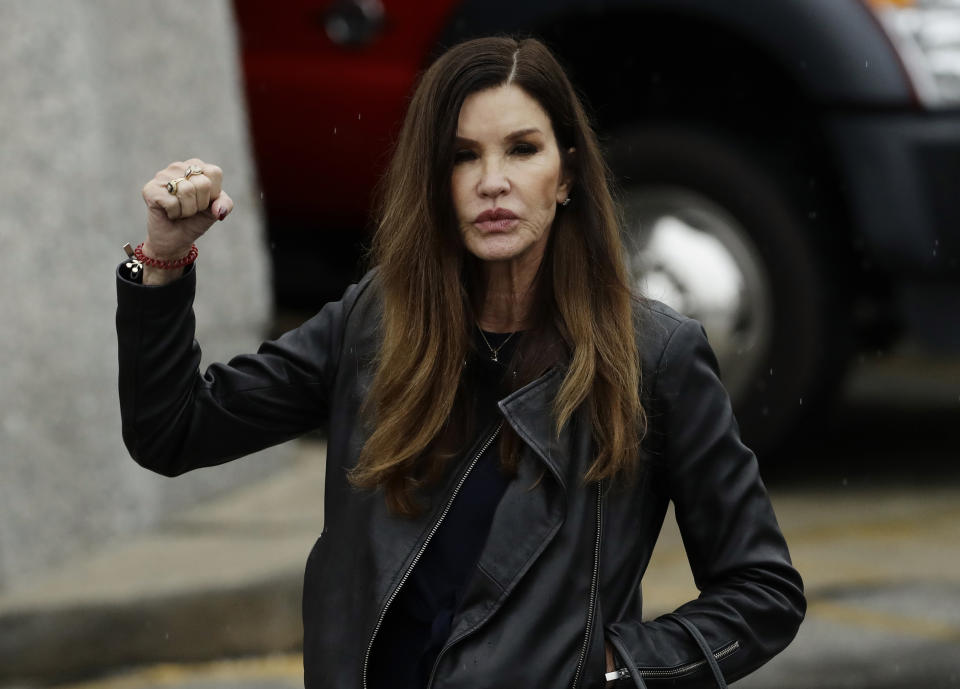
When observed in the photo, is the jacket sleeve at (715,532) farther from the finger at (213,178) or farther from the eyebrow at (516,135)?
the finger at (213,178)

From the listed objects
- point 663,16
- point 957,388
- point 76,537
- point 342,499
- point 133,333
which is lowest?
point 957,388

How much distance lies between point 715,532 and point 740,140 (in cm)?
320

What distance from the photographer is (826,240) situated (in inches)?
207

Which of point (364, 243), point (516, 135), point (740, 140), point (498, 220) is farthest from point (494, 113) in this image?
point (740, 140)

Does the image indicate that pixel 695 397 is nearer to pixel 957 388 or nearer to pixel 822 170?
pixel 822 170

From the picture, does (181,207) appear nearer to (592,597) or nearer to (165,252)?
(165,252)

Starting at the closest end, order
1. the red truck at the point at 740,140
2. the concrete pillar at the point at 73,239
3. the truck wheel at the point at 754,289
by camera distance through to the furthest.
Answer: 1. the concrete pillar at the point at 73,239
2. the red truck at the point at 740,140
3. the truck wheel at the point at 754,289

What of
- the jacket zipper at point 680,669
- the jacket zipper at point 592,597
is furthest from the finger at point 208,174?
the jacket zipper at point 680,669

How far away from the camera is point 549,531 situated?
7.40ft

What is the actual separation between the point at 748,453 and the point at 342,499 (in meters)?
0.56

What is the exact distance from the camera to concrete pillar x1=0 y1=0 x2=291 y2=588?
4.49 m

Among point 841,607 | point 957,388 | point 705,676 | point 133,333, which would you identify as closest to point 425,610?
point 705,676

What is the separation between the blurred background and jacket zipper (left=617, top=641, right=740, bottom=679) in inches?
69.9

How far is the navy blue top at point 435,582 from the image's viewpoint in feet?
7.60
